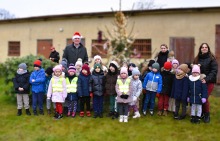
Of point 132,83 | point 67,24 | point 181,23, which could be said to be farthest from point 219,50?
point 67,24

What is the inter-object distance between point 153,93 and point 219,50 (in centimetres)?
586

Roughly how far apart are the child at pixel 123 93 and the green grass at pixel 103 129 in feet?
0.77

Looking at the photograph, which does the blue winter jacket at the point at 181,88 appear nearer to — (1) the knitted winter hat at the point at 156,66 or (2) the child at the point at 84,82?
(1) the knitted winter hat at the point at 156,66

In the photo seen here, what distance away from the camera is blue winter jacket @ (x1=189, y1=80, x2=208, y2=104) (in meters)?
6.72

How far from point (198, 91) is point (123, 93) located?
1.70 metres

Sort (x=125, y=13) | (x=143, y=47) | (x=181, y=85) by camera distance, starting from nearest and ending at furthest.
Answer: (x=181, y=85)
(x=143, y=47)
(x=125, y=13)

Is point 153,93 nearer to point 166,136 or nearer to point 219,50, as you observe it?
point 166,136

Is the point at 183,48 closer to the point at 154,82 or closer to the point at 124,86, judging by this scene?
the point at 154,82

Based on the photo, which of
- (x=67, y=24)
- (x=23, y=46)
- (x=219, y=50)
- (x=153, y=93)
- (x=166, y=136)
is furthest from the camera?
(x=23, y=46)

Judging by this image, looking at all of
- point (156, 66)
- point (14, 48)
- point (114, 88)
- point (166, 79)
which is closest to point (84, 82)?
point (114, 88)

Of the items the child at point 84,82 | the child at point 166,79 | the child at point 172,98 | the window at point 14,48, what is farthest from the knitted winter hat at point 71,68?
the window at point 14,48

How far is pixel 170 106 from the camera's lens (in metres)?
7.73

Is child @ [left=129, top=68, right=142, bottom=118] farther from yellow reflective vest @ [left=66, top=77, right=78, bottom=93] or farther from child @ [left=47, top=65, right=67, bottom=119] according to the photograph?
child @ [left=47, top=65, right=67, bottom=119]

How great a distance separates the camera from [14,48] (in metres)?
17.1
